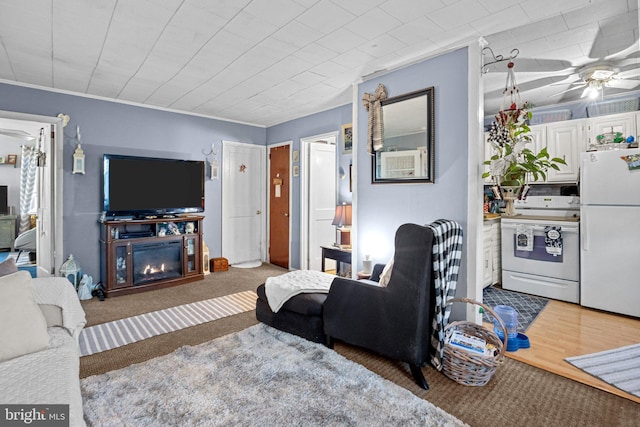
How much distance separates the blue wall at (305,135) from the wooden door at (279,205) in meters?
0.15

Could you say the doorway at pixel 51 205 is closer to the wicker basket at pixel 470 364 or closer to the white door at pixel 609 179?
the wicker basket at pixel 470 364

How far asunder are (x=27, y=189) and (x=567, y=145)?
29.2ft

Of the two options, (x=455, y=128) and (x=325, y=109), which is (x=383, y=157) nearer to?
(x=455, y=128)

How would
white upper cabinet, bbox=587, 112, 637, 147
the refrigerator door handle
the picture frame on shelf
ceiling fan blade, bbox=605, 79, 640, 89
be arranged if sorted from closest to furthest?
the refrigerator door handle
ceiling fan blade, bbox=605, 79, 640, 89
white upper cabinet, bbox=587, 112, 637, 147
the picture frame on shelf

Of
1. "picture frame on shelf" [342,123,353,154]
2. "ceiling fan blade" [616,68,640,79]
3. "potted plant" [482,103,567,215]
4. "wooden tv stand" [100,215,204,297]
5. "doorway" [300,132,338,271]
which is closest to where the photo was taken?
"potted plant" [482,103,567,215]

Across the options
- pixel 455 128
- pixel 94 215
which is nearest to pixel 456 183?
pixel 455 128

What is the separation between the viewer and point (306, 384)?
2.02 m

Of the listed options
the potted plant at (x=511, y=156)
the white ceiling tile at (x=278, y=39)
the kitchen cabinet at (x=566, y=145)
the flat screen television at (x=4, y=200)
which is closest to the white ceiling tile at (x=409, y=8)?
the white ceiling tile at (x=278, y=39)

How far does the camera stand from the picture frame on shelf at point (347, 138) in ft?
14.2

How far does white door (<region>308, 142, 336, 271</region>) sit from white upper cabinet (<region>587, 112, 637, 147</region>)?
3.29 m

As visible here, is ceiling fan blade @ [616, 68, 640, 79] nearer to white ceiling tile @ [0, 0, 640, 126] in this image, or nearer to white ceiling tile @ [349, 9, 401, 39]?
white ceiling tile @ [0, 0, 640, 126]

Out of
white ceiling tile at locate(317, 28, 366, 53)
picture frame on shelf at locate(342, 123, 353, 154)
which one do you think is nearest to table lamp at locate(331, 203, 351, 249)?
picture frame on shelf at locate(342, 123, 353, 154)

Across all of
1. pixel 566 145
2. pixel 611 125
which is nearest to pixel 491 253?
pixel 566 145

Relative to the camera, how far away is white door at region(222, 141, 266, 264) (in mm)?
5312
